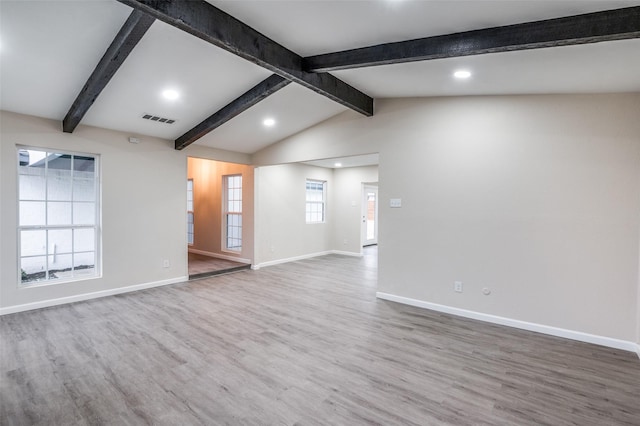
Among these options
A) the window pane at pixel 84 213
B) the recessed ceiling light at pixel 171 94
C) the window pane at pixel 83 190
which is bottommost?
the window pane at pixel 84 213

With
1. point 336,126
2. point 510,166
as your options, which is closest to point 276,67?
point 336,126

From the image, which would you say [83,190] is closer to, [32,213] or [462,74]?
[32,213]

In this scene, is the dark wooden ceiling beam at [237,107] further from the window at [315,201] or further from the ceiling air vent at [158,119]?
the window at [315,201]

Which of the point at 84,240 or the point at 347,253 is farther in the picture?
the point at 347,253

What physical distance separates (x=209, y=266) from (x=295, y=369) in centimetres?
448

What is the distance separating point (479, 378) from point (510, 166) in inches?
95.3

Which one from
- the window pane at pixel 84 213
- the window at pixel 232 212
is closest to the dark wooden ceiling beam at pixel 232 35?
the window pane at pixel 84 213

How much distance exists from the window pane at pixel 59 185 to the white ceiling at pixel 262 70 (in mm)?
799

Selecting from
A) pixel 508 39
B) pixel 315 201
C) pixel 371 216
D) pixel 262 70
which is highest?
pixel 262 70

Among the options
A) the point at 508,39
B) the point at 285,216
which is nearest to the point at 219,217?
the point at 285,216

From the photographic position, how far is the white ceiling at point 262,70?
2311mm

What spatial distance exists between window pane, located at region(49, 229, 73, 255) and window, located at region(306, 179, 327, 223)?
16.7 feet

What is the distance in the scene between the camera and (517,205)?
3.68 metres

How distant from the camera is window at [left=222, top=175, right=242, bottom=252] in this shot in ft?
24.3
